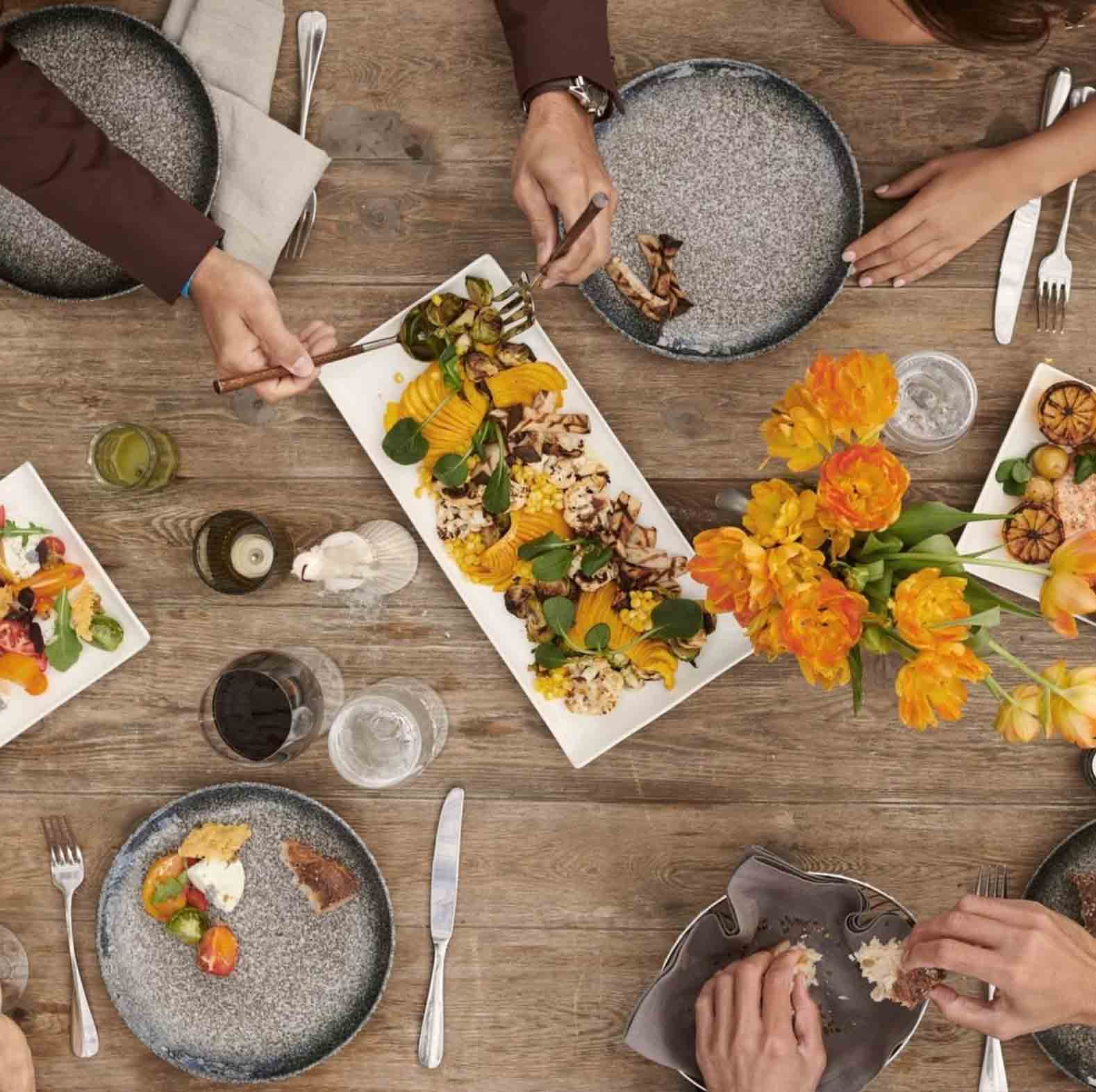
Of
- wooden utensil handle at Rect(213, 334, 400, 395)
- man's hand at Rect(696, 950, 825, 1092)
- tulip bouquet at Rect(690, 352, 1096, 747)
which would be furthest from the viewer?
man's hand at Rect(696, 950, 825, 1092)

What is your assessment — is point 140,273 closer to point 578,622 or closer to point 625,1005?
point 578,622

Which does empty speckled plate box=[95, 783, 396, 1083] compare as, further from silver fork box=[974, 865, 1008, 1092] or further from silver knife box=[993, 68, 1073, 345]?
silver knife box=[993, 68, 1073, 345]

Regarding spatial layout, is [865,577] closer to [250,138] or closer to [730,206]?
[730,206]

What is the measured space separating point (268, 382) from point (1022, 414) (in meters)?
0.88

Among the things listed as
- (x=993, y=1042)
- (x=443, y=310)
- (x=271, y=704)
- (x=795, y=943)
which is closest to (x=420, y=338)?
(x=443, y=310)

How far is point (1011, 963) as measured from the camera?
1.06 meters

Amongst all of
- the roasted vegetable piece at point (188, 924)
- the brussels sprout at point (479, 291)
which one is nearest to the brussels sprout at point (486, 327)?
the brussels sprout at point (479, 291)

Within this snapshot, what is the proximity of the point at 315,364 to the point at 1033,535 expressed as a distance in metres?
0.84

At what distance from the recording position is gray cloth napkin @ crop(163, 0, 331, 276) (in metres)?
1.18

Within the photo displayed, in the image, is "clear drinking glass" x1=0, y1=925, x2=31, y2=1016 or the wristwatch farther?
"clear drinking glass" x1=0, y1=925, x2=31, y2=1016

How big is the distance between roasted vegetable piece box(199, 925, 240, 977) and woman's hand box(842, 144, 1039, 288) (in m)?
1.12

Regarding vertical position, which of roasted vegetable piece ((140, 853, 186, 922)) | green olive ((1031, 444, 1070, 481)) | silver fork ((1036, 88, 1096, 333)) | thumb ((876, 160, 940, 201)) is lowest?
roasted vegetable piece ((140, 853, 186, 922))

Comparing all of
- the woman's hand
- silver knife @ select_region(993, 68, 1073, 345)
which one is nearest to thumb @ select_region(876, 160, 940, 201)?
the woman's hand

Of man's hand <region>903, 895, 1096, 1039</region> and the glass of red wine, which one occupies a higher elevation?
the glass of red wine
